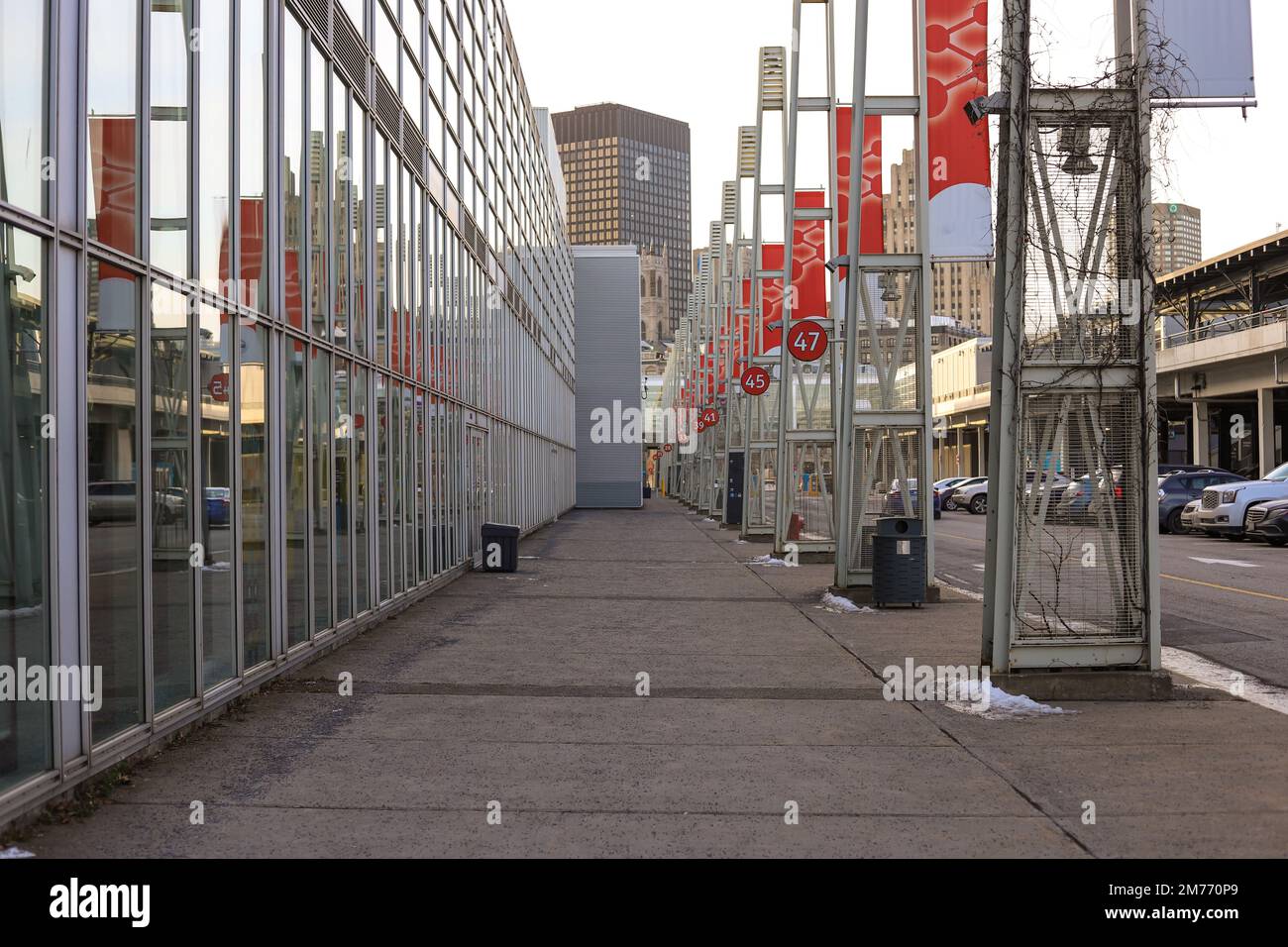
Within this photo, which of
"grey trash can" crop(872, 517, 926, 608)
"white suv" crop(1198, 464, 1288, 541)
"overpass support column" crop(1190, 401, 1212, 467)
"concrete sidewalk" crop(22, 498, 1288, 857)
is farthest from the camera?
"overpass support column" crop(1190, 401, 1212, 467)

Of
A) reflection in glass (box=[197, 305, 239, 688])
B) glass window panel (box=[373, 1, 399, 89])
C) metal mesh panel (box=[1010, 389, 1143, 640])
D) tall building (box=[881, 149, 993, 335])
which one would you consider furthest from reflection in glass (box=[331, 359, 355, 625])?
tall building (box=[881, 149, 993, 335])

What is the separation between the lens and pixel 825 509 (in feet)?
83.5

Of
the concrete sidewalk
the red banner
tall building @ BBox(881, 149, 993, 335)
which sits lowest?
the concrete sidewalk

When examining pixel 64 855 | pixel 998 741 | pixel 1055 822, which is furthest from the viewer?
pixel 998 741

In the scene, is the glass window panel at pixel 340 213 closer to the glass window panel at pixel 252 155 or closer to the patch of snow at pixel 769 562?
the glass window panel at pixel 252 155

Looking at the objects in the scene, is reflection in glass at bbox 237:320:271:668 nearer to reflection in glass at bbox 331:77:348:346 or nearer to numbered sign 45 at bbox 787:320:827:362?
reflection in glass at bbox 331:77:348:346

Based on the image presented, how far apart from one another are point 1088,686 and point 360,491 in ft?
23.7

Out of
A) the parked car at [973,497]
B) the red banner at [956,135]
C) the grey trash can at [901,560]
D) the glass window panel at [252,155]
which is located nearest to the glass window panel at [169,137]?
A: the glass window panel at [252,155]

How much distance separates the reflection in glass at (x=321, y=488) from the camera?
36.2ft

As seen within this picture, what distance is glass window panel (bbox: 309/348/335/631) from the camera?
1102 centimetres

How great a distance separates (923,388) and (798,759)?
386 inches

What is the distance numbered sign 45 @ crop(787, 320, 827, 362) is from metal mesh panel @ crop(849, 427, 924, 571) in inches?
113
